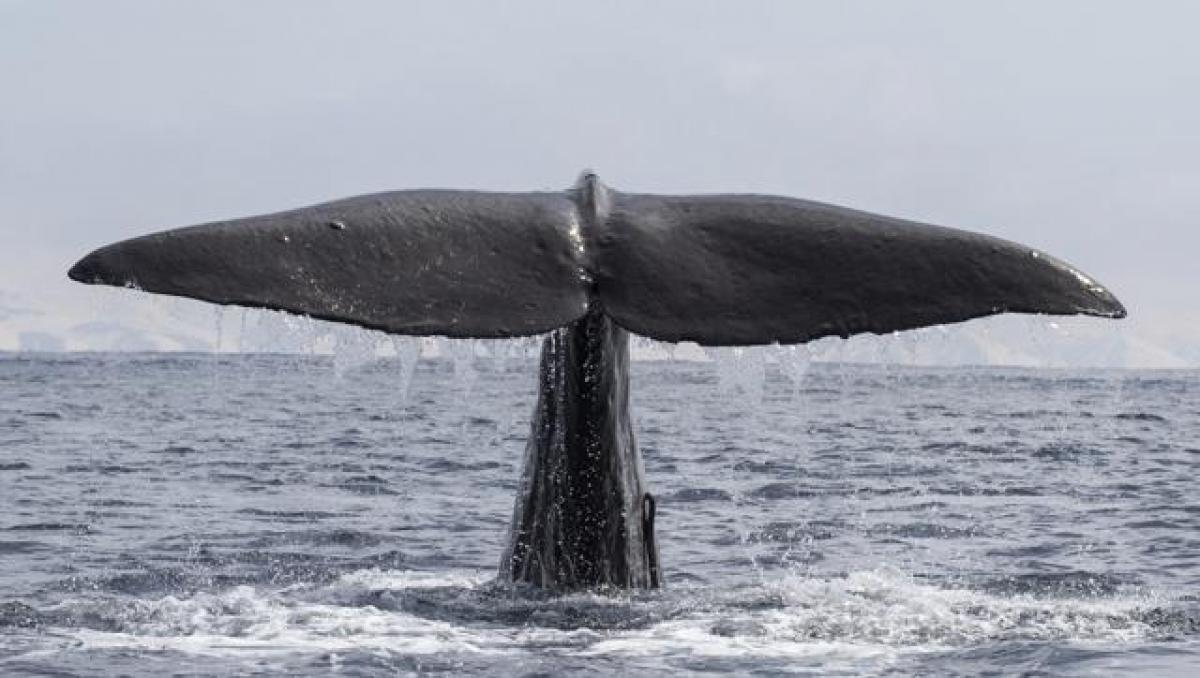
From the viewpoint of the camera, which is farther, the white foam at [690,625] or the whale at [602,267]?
the white foam at [690,625]

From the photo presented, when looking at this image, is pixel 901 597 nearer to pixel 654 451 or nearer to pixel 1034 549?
pixel 1034 549

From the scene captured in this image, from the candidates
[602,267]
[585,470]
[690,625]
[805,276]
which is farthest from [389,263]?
[690,625]

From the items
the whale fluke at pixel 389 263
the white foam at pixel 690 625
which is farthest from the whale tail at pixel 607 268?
the white foam at pixel 690 625

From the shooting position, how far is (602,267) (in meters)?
6.41

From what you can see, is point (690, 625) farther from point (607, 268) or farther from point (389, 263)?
point (389, 263)

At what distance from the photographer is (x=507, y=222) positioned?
6543mm

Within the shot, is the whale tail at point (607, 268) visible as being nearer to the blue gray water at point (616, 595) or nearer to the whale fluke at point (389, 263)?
the whale fluke at point (389, 263)

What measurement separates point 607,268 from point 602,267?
0.02m

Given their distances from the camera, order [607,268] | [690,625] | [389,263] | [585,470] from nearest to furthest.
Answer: [389,263] < [607,268] < [585,470] < [690,625]

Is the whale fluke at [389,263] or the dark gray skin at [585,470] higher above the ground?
the whale fluke at [389,263]

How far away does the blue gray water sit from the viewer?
7699 mm

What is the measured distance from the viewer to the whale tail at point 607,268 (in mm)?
5949

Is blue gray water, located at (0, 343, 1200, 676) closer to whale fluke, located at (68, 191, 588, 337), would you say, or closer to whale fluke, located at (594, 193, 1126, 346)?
whale fluke, located at (594, 193, 1126, 346)

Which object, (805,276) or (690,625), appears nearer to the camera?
(805,276)
